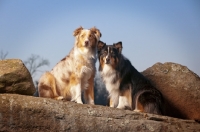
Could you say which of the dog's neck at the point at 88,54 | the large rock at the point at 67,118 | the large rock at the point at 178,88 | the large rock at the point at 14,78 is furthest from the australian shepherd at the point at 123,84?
the large rock at the point at 14,78

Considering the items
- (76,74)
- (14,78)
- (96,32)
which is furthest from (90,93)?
(14,78)

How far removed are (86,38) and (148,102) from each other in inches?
62.4

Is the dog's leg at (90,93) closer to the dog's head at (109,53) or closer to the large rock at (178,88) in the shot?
the dog's head at (109,53)

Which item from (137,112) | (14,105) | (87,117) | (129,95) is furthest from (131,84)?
(14,105)

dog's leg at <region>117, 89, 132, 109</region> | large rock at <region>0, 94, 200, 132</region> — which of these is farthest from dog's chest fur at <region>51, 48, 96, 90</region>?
large rock at <region>0, 94, 200, 132</region>

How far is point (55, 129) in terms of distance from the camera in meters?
5.42

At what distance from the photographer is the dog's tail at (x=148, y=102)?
6375 millimetres

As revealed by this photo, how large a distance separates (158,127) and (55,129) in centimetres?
173

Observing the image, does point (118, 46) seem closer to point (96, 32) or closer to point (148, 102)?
point (96, 32)

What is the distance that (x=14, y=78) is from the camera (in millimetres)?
5676

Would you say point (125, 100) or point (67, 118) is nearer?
point (67, 118)

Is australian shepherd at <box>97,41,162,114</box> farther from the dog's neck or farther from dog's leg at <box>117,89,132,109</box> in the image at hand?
the dog's neck

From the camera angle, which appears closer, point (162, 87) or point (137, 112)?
point (137, 112)

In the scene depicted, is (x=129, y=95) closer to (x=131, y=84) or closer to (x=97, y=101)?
(x=131, y=84)
